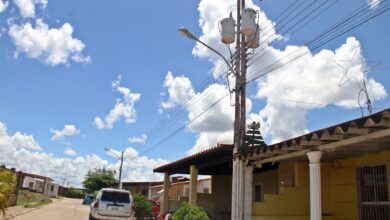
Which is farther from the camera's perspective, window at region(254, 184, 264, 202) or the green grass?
the green grass

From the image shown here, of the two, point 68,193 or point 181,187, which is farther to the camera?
point 68,193

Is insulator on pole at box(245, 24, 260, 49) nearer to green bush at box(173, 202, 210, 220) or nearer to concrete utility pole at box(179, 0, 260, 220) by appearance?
concrete utility pole at box(179, 0, 260, 220)

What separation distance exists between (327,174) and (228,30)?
5553 millimetres

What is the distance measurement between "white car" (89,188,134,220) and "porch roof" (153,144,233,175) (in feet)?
10.1

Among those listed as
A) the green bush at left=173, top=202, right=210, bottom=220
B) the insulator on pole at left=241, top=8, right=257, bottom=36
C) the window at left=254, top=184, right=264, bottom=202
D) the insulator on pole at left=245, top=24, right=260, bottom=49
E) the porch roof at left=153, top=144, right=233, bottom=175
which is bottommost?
the green bush at left=173, top=202, right=210, bottom=220

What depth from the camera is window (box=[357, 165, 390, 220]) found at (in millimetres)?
11425

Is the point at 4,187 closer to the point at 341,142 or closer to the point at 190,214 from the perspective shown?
the point at 190,214

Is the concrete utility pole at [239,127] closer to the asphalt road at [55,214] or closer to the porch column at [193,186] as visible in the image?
the porch column at [193,186]

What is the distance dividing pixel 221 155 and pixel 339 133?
29.7 ft

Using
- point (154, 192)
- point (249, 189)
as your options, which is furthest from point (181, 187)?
point (249, 189)

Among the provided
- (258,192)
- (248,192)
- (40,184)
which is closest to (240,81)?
(248,192)

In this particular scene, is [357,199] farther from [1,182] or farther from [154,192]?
[154,192]

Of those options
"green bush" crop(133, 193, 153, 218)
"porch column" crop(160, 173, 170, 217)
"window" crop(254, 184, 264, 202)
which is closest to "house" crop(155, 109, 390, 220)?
"window" crop(254, 184, 264, 202)

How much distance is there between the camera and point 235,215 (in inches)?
524
